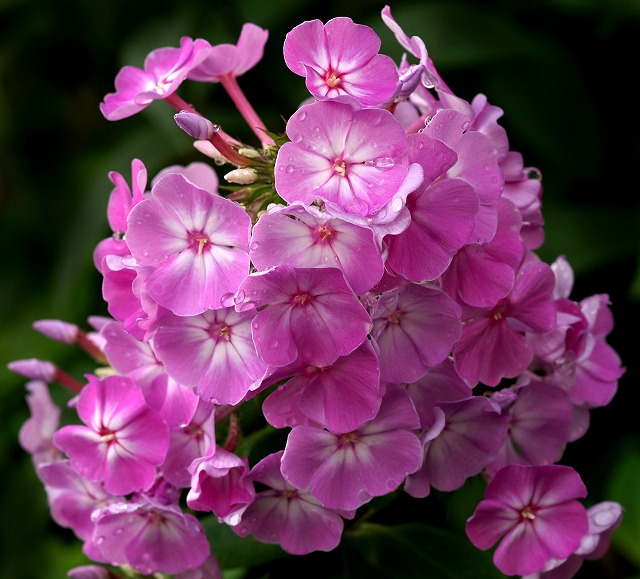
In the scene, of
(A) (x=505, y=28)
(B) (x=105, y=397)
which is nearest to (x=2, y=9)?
(A) (x=505, y=28)

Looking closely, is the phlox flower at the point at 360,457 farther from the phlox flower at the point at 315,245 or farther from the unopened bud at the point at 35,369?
the unopened bud at the point at 35,369

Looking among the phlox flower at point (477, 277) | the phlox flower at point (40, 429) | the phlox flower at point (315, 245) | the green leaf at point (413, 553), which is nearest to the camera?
the phlox flower at point (315, 245)

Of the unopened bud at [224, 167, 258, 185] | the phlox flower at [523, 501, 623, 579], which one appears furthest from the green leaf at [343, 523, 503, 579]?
the unopened bud at [224, 167, 258, 185]

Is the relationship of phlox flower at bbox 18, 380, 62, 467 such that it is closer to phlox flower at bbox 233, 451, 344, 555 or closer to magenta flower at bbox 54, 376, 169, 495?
magenta flower at bbox 54, 376, 169, 495

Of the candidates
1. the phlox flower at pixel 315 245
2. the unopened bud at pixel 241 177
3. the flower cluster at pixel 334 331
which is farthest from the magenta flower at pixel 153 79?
the phlox flower at pixel 315 245

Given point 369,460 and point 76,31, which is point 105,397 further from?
point 76,31

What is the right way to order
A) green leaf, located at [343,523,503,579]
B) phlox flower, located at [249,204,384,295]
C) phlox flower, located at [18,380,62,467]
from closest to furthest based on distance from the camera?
phlox flower, located at [249,204,384,295] < green leaf, located at [343,523,503,579] < phlox flower, located at [18,380,62,467]
